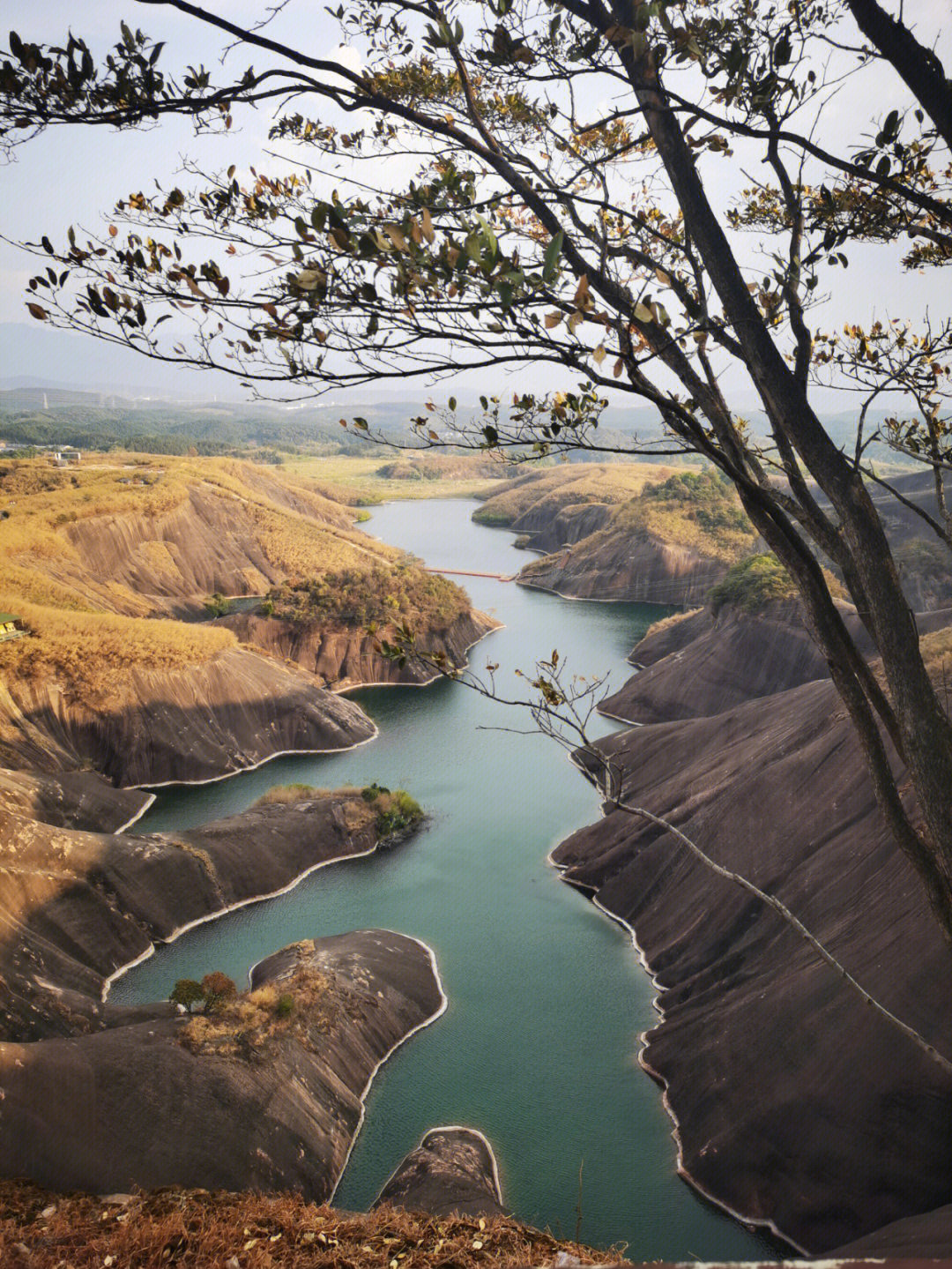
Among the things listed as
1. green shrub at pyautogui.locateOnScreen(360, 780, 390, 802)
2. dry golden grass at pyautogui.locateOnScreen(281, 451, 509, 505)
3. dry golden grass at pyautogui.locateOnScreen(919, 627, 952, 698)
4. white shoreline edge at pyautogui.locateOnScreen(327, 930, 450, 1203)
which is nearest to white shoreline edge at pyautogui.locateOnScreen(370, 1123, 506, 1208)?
white shoreline edge at pyautogui.locateOnScreen(327, 930, 450, 1203)

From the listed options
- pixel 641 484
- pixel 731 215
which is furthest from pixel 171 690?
pixel 641 484

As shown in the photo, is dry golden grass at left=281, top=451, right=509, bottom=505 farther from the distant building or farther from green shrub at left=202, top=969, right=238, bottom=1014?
green shrub at left=202, top=969, right=238, bottom=1014

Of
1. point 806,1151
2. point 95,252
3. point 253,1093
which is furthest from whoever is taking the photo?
point 253,1093

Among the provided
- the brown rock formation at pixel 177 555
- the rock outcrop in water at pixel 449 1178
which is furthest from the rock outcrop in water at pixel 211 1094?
the brown rock formation at pixel 177 555

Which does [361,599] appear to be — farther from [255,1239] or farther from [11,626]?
[255,1239]

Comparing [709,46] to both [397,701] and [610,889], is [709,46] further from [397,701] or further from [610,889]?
[397,701]
